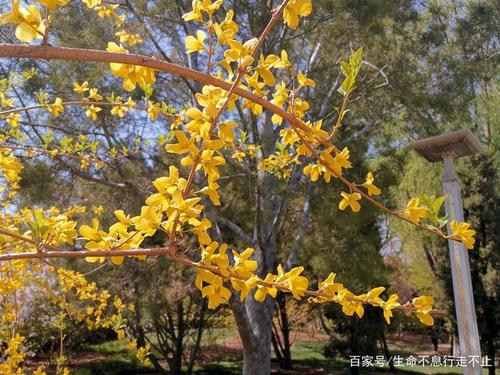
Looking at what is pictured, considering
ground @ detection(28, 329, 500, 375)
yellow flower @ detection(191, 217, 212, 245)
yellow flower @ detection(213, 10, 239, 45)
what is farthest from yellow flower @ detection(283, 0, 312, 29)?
ground @ detection(28, 329, 500, 375)

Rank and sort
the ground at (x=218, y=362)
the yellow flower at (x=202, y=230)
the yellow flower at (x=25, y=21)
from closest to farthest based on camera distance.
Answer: the yellow flower at (x=25, y=21) → the yellow flower at (x=202, y=230) → the ground at (x=218, y=362)

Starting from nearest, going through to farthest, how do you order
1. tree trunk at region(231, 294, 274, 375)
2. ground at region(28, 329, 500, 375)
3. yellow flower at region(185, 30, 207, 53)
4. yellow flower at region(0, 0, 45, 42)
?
1. yellow flower at region(0, 0, 45, 42)
2. yellow flower at region(185, 30, 207, 53)
3. tree trunk at region(231, 294, 274, 375)
4. ground at region(28, 329, 500, 375)

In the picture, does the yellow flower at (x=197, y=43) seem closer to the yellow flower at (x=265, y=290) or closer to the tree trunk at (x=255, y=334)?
the yellow flower at (x=265, y=290)

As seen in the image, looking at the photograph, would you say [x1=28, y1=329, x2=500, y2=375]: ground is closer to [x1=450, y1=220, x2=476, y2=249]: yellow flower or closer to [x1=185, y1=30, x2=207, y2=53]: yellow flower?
[x1=450, y1=220, x2=476, y2=249]: yellow flower

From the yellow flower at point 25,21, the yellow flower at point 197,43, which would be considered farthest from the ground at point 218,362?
the yellow flower at point 25,21

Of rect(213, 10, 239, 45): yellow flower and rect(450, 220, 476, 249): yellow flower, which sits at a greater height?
rect(213, 10, 239, 45): yellow flower

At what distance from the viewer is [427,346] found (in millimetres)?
14602

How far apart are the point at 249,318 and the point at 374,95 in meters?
2.81

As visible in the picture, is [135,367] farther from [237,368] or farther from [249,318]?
[249,318]

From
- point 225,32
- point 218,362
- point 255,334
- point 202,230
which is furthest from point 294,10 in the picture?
point 218,362

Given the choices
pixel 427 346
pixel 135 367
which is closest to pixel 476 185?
pixel 135 367

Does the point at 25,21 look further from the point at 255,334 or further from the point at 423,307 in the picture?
the point at 255,334

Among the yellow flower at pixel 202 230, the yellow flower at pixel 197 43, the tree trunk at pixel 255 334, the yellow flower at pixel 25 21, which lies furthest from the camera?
the tree trunk at pixel 255 334

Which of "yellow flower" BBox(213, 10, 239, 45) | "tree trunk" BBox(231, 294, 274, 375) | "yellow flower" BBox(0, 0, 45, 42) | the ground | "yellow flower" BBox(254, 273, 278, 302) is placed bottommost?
the ground
